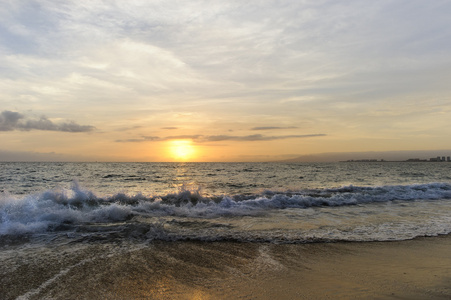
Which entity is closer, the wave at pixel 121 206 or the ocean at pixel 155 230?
the ocean at pixel 155 230

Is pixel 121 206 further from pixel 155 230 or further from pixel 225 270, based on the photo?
pixel 225 270

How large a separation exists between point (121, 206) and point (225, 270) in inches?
288

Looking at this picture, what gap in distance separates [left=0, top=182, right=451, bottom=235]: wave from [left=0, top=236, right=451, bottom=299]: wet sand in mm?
2266

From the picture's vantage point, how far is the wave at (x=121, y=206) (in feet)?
30.9

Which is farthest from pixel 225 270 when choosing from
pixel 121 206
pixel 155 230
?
pixel 121 206

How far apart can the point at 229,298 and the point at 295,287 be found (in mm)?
1318

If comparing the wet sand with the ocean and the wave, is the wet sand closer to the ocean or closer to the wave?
the ocean

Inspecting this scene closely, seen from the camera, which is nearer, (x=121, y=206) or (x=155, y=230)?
(x=155, y=230)

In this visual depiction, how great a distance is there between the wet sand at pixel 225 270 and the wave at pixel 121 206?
2266 mm

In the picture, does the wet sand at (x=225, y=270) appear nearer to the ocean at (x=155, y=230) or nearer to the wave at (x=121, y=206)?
the ocean at (x=155, y=230)

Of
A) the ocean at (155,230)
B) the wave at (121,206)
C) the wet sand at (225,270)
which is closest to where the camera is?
the wet sand at (225,270)

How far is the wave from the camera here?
9.43m

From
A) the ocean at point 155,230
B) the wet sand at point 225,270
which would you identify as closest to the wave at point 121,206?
the ocean at point 155,230

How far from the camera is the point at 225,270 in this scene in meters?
5.77
